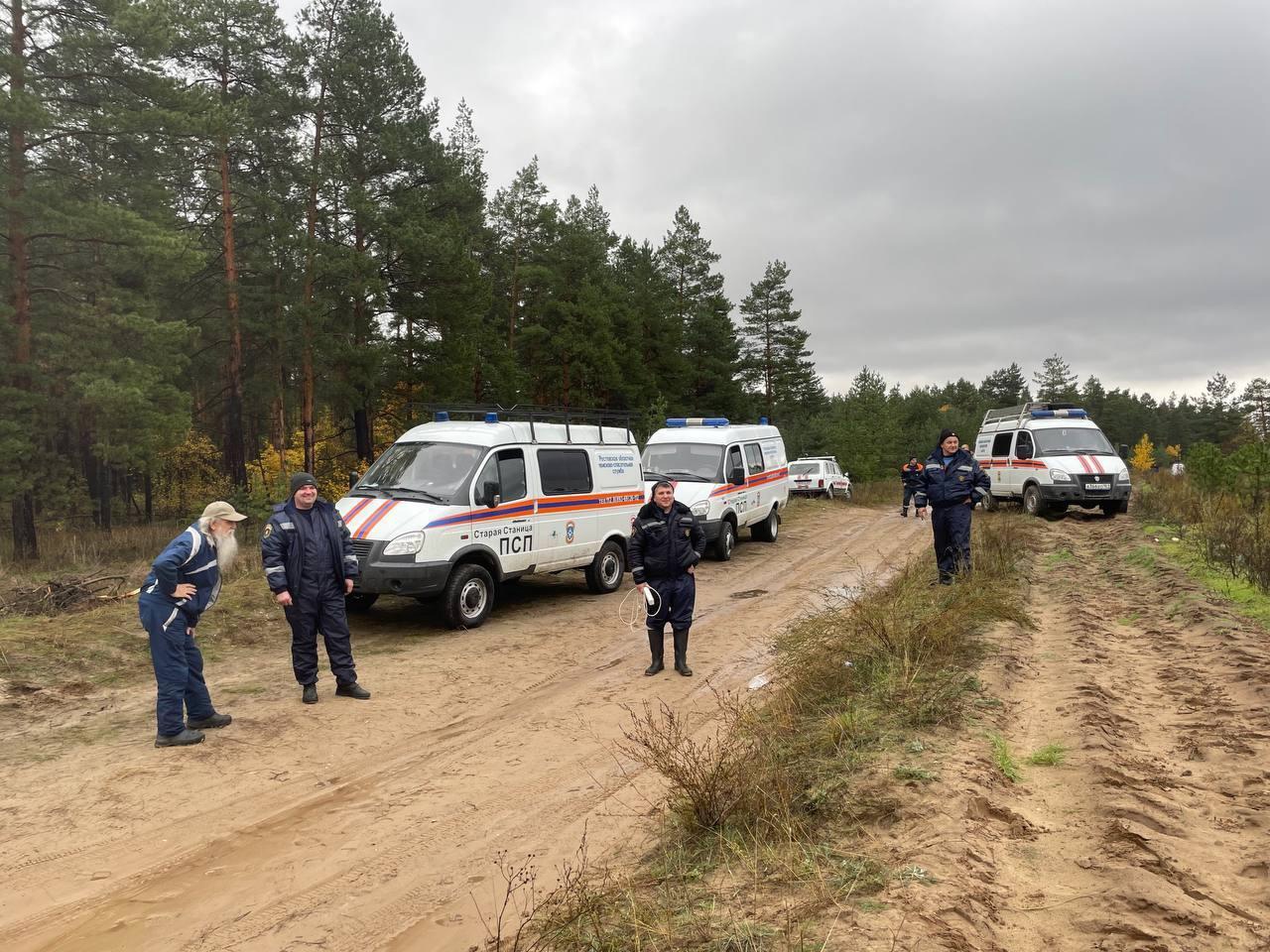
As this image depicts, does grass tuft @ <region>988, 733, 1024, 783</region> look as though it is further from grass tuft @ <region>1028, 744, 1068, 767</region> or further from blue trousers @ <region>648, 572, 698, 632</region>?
blue trousers @ <region>648, 572, 698, 632</region>

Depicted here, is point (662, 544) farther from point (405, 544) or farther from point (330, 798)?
point (330, 798)

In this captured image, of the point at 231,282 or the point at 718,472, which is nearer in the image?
the point at 718,472

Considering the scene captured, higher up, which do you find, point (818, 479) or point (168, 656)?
point (818, 479)

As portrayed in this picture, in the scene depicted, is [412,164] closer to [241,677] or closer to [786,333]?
[241,677]

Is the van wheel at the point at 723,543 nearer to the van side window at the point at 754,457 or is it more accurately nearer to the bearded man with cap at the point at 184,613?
the van side window at the point at 754,457

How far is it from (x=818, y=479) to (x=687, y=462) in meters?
16.1

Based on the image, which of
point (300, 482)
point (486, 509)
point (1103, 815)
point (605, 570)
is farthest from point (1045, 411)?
point (300, 482)

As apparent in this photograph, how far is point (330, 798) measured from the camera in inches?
185

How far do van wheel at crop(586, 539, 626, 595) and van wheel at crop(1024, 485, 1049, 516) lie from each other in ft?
36.9

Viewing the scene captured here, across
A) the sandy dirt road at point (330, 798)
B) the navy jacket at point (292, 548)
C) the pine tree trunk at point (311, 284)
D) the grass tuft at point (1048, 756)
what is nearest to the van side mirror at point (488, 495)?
the sandy dirt road at point (330, 798)

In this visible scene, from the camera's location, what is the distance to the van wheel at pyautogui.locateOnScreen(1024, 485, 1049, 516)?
17984 millimetres

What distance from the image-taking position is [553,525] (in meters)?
10.4

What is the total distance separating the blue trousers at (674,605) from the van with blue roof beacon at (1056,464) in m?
12.3

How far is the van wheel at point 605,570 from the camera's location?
11.4 m
